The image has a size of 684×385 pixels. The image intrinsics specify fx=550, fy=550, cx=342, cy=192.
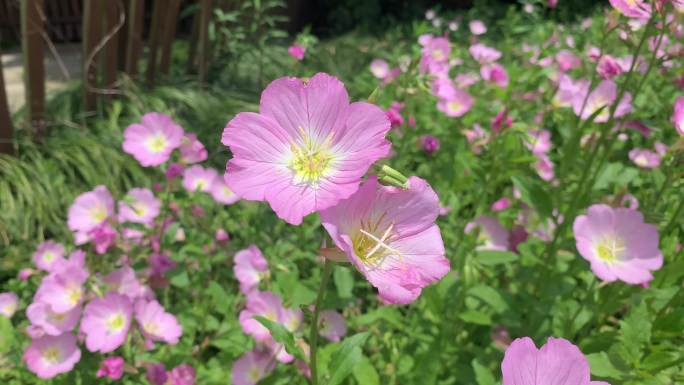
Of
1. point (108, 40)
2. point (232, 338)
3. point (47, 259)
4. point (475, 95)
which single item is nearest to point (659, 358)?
point (232, 338)

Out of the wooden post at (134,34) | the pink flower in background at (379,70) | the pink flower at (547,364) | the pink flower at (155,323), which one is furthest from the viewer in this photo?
the pink flower in background at (379,70)

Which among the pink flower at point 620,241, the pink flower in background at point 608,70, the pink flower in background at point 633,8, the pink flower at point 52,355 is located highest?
the pink flower in background at point 633,8

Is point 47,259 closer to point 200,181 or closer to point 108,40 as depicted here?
point 200,181

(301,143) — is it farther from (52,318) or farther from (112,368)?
(52,318)

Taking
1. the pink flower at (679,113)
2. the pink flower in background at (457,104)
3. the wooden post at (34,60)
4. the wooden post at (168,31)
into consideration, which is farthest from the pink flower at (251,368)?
the wooden post at (168,31)

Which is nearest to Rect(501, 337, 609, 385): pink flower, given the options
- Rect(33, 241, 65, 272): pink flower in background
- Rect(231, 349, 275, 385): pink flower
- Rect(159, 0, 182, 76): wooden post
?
Rect(231, 349, 275, 385): pink flower

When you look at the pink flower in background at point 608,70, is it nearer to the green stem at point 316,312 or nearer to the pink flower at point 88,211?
the green stem at point 316,312

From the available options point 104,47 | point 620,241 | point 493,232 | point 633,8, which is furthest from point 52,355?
point 104,47

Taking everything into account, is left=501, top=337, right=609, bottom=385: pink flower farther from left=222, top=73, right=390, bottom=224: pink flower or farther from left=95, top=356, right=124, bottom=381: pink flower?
left=95, top=356, right=124, bottom=381: pink flower

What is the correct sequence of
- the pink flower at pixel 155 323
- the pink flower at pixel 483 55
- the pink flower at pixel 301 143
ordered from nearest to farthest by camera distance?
the pink flower at pixel 301 143 < the pink flower at pixel 155 323 < the pink flower at pixel 483 55
